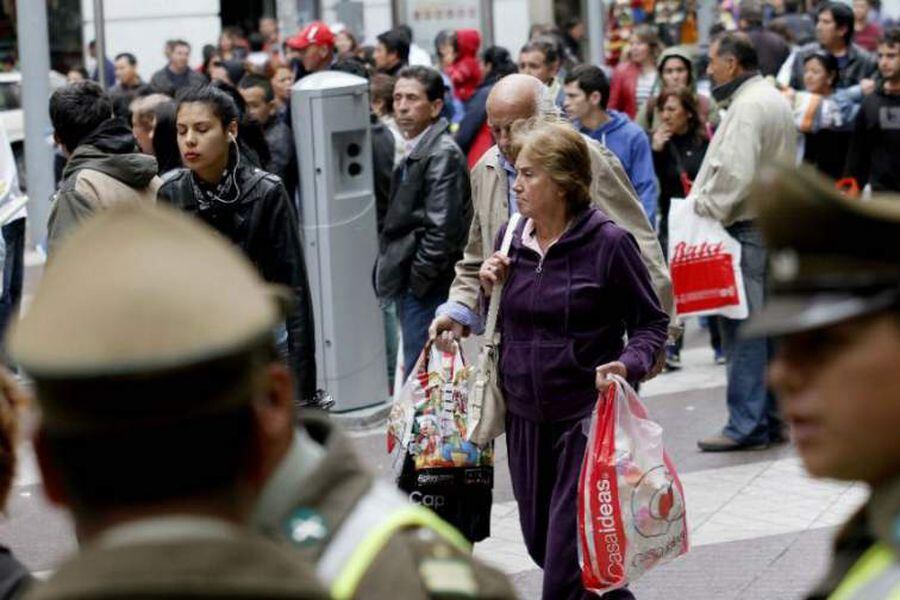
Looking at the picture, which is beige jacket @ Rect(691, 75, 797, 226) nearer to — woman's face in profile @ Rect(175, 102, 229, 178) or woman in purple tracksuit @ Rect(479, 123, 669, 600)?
woman's face in profile @ Rect(175, 102, 229, 178)

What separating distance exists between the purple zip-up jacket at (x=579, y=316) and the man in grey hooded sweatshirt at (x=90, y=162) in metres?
1.60

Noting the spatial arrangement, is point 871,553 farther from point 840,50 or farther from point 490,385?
point 840,50

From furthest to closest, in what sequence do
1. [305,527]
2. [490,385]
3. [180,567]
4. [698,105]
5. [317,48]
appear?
[317,48]
[698,105]
[490,385]
[305,527]
[180,567]

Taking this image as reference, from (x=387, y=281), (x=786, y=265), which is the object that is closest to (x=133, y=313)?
(x=786, y=265)

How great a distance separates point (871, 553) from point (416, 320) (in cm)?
662

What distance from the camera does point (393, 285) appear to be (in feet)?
28.4

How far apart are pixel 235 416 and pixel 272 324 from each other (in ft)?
0.31

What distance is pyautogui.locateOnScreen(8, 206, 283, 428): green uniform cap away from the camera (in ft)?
5.65

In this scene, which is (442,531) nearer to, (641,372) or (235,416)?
(235,416)

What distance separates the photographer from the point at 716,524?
7.46 m

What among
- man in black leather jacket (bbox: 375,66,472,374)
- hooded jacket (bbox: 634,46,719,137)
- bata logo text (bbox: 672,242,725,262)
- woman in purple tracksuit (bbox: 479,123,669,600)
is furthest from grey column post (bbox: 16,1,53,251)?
woman in purple tracksuit (bbox: 479,123,669,600)

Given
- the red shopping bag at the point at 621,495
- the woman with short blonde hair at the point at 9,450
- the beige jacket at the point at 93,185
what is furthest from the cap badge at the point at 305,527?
the beige jacket at the point at 93,185

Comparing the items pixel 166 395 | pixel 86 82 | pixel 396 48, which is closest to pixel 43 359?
pixel 166 395

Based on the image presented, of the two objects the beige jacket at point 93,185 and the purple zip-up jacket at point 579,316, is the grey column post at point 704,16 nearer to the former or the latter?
the beige jacket at point 93,185
